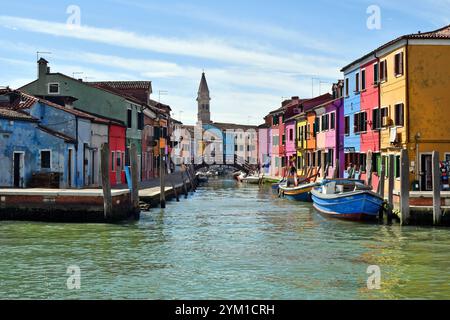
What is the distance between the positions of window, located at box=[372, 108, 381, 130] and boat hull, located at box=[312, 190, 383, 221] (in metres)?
8.26

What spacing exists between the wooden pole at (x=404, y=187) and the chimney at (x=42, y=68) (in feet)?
84.0

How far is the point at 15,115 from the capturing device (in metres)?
29.1

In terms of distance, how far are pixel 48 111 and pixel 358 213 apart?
53.9 ft

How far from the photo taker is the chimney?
1606 inches

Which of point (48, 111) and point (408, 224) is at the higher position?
point (48, 111)

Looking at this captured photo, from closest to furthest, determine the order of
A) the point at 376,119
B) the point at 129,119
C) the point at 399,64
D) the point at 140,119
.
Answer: the point at 399,64, the point at 376,119, the point at 129,119, the point at 140,119

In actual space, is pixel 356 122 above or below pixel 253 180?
above

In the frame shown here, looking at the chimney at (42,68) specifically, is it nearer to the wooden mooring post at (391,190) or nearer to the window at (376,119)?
the window at (376,119)

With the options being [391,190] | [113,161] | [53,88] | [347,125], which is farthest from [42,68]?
[391,190]

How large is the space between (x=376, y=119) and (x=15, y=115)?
17.7 meters

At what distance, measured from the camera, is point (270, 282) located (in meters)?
13.7

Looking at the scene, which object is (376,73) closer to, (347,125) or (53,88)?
(347,125)
